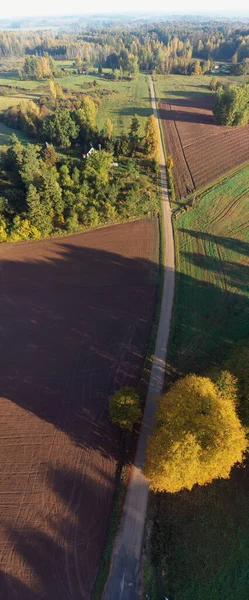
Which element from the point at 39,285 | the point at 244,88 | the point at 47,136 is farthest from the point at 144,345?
the point at 244,88

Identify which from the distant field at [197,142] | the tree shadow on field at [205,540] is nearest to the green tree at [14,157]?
the distant field at [197,142]

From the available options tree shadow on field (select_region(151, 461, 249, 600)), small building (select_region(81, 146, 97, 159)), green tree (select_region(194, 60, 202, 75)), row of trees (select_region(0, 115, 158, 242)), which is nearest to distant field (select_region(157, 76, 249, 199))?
row of trees (select_region(0, 115, 158, 242))

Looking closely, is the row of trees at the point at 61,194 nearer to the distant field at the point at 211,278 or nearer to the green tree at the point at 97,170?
the green tree at the point at 97,170

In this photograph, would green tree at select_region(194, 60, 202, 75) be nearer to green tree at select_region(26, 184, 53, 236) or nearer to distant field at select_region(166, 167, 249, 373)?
distant field at select_region(166, 167, 249, 373)

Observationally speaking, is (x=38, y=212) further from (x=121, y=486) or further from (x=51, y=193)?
(x=121, y=486)

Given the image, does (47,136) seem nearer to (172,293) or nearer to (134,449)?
(172,293)

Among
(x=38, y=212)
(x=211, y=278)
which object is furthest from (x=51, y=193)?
(x=211, y=278)
